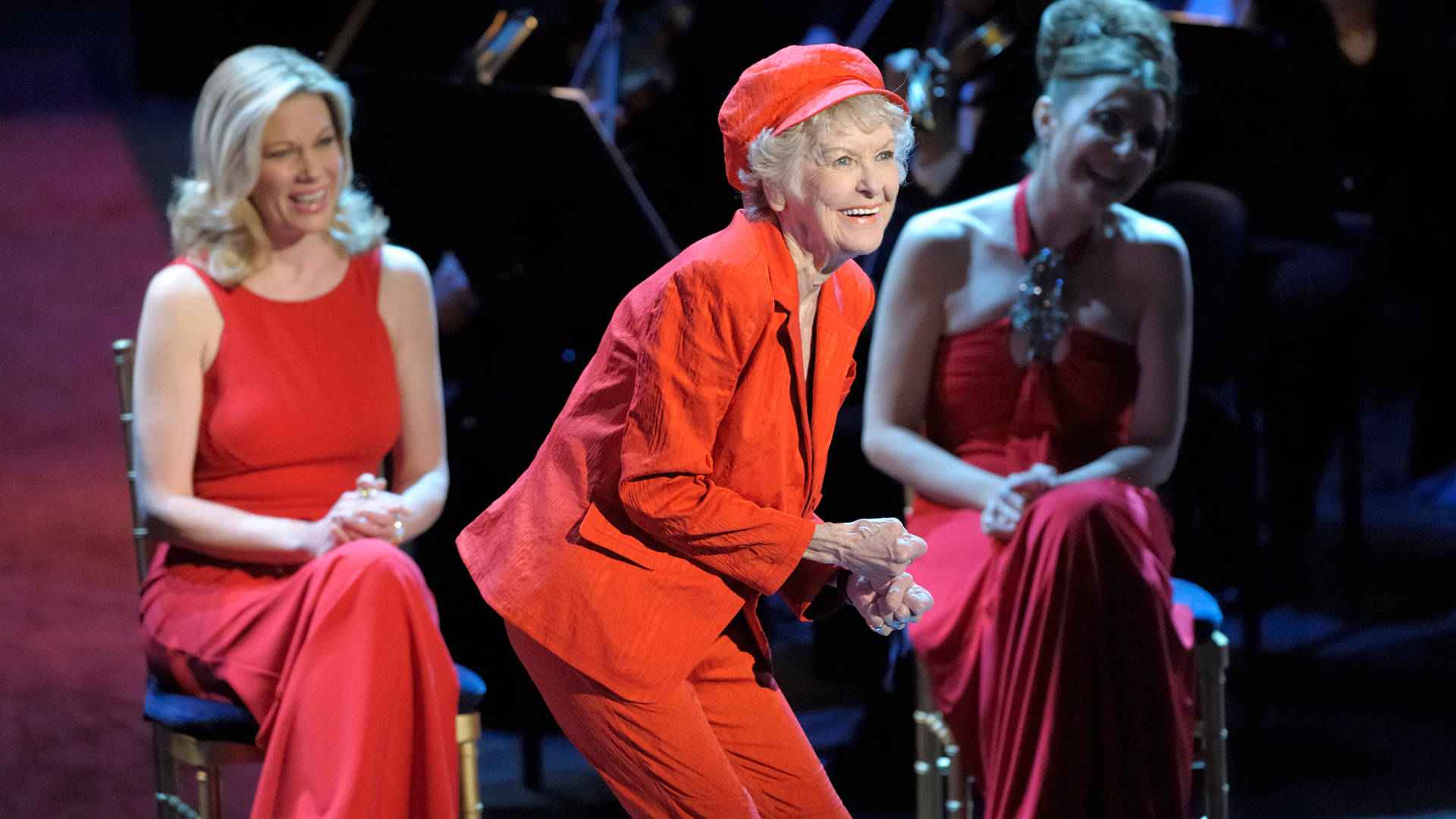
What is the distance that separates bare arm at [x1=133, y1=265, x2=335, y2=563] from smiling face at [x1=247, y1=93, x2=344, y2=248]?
0.21 m

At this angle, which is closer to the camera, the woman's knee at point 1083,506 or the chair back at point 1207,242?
the woman's knee at point 1083,506

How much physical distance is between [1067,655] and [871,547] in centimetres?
80

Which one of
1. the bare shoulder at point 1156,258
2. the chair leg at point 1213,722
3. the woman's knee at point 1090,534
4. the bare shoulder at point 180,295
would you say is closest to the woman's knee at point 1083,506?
the woman's knee at point 1090,534

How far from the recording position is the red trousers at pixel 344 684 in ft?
7.16

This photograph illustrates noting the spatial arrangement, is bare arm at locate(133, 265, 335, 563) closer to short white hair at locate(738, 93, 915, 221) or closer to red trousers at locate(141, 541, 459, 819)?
red trousers at locate(141, 541, 459, 819)

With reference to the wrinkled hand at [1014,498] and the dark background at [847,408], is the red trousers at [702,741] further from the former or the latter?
the dark background at [847,408]

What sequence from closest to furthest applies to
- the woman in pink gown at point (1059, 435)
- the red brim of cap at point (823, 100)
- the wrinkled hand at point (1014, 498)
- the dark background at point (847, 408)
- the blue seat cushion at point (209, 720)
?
the red brim of cap at point (823, 100)
the blue seat cushion at point (209, 720)
the woman in pink gown at point (1059, 435)
the wrinkled hand at point (1014, 498)
the dark background at point (847, 408)

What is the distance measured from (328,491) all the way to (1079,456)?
133 cm

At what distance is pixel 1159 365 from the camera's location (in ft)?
8.87

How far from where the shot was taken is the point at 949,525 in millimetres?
2670

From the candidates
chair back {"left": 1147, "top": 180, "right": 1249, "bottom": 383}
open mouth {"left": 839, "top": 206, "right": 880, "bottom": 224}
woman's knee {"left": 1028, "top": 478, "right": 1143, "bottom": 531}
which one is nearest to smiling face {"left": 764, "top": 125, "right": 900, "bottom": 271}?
open mouth {"left": 839, "top": 206, "right": 880, "bottom": 224}

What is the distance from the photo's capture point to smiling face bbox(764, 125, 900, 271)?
1.69 m

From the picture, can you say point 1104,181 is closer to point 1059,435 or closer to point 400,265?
point 1059,435

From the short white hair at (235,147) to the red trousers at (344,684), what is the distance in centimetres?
59
